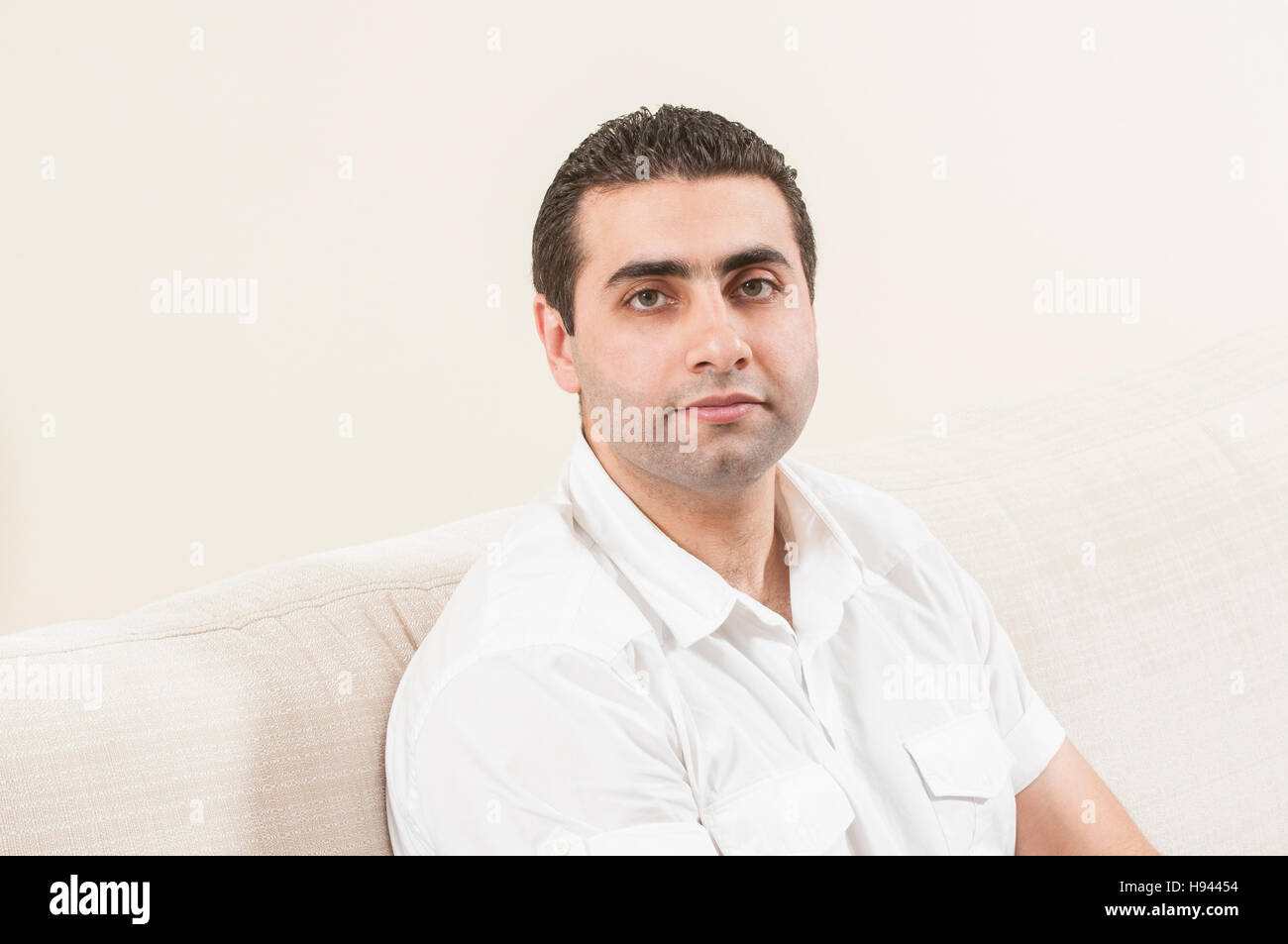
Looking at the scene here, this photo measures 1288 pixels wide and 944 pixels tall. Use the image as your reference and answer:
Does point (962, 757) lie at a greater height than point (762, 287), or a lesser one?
lesser

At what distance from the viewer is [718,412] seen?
3.74 ft

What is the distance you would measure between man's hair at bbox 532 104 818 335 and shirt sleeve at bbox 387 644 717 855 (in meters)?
0.41

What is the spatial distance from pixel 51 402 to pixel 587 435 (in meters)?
1.60

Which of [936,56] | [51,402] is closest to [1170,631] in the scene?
[936,56]

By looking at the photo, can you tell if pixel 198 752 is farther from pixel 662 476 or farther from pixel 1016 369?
pixel 1016 369

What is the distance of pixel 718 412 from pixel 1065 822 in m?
0.59

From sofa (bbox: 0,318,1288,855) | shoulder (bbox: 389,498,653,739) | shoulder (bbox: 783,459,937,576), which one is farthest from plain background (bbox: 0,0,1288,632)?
shoulder (bbox: 389,498,653,739)

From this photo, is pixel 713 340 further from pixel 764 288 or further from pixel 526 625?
pixel 526 625

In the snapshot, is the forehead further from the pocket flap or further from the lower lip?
the pocket flap

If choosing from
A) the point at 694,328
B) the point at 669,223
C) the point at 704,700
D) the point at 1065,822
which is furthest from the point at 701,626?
the point at 1065,822

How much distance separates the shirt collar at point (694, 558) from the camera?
113 cm

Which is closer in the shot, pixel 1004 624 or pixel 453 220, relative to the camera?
pixel 1004 624

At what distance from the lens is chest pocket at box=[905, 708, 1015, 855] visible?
118 cm

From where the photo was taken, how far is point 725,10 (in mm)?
2570
